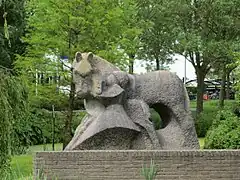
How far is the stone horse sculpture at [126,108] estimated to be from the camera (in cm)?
1023

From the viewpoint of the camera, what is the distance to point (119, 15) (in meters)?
18.6

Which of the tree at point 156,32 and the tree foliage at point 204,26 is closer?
the tree foliage at point 204,26

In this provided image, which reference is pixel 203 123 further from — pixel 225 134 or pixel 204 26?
pixel 225 134

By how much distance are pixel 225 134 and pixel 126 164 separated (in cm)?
712

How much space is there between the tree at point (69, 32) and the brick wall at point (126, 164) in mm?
8774

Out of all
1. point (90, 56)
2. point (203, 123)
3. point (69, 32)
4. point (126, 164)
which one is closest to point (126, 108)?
point (90, 56)

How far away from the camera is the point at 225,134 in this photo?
16.2m

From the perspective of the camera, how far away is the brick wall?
9.44 metres

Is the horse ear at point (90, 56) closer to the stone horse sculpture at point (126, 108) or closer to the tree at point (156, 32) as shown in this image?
the stone horse sculpture at point (126, 108)

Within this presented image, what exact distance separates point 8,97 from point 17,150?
0.80m

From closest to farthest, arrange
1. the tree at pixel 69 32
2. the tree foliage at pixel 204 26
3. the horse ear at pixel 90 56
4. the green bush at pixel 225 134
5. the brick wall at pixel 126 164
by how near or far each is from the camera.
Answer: the brick wall at pixel 126 164 → the horse ear at pixel 90 56 → the green bush at pixel 225 134 → the tree at pixel 69 32 → the tree foliage at pixel 204 26

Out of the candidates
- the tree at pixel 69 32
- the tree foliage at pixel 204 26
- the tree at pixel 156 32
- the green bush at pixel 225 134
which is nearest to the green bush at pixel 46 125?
the tree at pixel 69 32

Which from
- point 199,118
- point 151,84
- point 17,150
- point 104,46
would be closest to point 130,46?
point 104,46

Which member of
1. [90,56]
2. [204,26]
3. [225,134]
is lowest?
[225,134]
